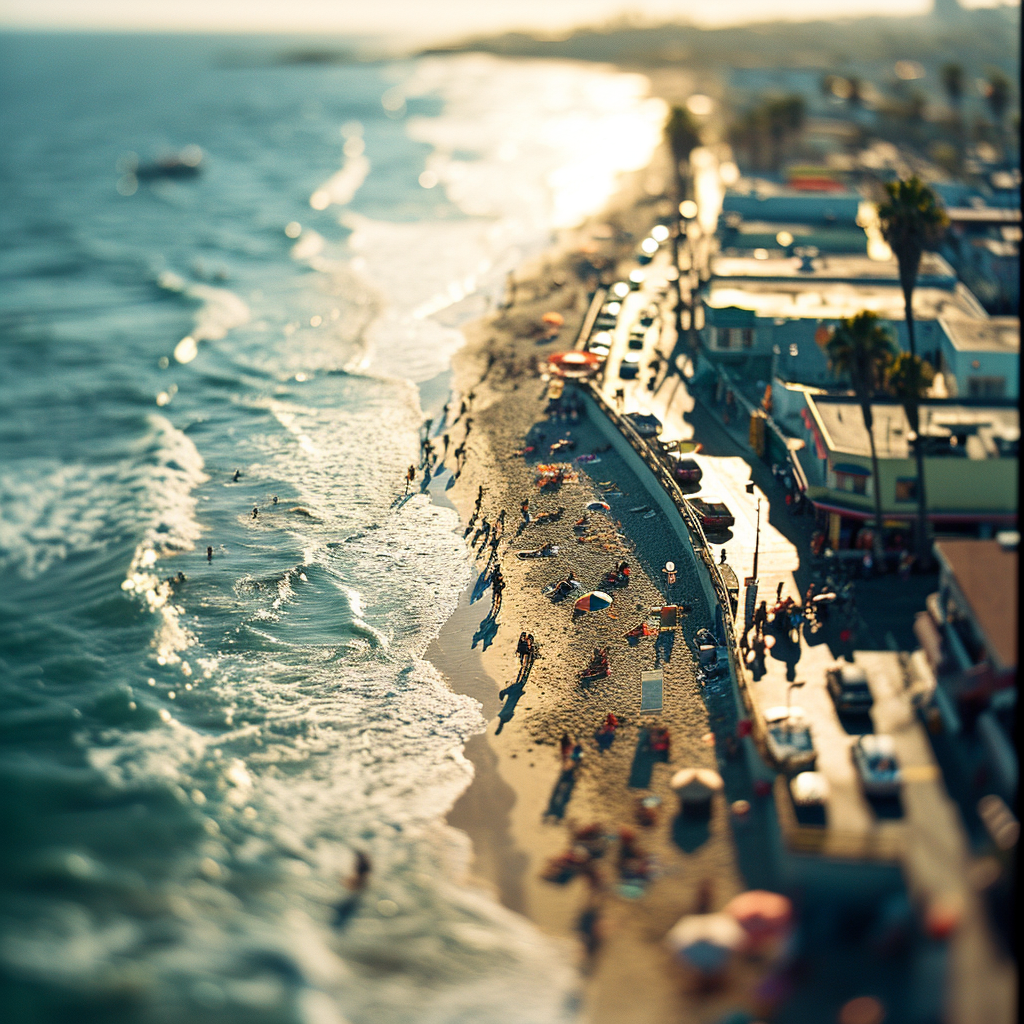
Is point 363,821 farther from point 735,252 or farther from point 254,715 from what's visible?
point 735,252

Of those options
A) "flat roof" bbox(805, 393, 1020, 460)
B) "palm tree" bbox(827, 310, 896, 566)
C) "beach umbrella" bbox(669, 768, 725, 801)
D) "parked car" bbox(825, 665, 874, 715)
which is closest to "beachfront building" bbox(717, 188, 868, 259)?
"flat roof" bbox(805, 393, 1020, 460)

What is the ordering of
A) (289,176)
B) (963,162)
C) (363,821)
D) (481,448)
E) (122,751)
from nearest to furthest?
1. (363,821)
2. (122,751)
3. (481,448)
4. (963,162)
5. (289,176)

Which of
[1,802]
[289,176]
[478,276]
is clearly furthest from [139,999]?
[289,176]

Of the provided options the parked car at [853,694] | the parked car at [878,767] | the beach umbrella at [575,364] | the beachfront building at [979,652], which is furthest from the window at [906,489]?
the beach umbrella at [575,364]

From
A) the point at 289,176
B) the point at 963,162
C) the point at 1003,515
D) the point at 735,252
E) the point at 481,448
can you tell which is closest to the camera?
the point at 1003,515

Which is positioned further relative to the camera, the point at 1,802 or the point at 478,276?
the point at 478,276

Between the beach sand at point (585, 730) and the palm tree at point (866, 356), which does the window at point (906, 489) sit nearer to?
the palm tree at point (866, 356)

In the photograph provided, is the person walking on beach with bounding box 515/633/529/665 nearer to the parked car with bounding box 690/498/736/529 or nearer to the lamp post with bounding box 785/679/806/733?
the lamp post with bounding box 785/679/806/733
